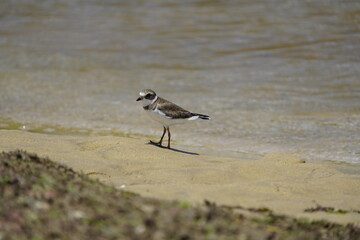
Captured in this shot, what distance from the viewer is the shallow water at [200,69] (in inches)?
393

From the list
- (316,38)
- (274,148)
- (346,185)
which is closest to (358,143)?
(274,148)

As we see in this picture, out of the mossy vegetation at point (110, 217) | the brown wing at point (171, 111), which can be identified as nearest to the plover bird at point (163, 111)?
the brown wing at point (171, 111)

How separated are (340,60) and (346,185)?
8.94 metres

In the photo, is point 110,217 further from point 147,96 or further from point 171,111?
point 147,96

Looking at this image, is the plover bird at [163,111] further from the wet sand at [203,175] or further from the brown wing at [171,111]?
the wet sand at [203,175]

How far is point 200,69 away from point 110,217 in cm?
1112

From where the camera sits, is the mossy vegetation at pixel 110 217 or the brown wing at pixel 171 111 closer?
the mossy vegetation at pixel 110 217

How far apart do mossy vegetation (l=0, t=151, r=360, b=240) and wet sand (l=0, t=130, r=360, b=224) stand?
441 mm

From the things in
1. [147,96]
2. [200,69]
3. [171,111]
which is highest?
[147,96]

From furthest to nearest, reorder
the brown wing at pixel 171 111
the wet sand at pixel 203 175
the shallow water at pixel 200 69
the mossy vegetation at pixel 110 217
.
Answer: the shallow water at pixel 200 69 < the brown wing at pixel 171 111 < the wet sand at pixel 203 175 < the mossy vegetation at pixel 110 217

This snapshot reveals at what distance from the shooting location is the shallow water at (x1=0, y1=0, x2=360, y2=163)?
9984mm

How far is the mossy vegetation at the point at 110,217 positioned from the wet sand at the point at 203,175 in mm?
441

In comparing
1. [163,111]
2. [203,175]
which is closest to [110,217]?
[203,175]

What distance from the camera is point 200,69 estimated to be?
14.8m
